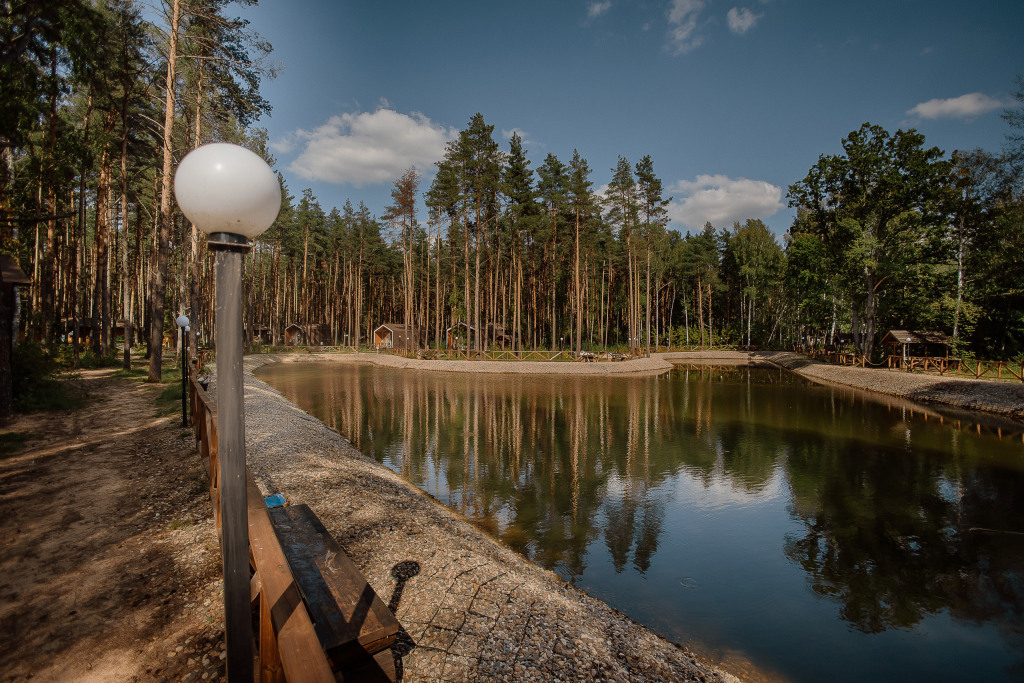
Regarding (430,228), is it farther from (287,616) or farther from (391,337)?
(287,616)

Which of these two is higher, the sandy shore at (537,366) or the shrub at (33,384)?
the shrub at (33,384)

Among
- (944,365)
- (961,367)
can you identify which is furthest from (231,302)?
(944,365)

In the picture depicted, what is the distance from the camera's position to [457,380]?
29156 millimetres

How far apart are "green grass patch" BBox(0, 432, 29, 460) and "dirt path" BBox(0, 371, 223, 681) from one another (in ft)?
0.43

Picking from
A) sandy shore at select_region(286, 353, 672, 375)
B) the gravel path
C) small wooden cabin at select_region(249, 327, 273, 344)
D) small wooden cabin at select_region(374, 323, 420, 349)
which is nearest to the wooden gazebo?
sandy shore at select_region(286, 353, 672, 375)

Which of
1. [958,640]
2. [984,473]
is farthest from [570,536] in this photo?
[984,473]

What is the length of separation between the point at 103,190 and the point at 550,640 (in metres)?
27.5

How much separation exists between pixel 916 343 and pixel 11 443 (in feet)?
146

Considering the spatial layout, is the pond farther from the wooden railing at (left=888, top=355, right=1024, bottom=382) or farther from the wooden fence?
the wooden railing at (left=888, top=355, right=1024, bottom=382)

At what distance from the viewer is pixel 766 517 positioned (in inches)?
345

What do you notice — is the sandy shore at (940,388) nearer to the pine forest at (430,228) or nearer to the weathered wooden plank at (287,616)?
the pine forest at (430,228)

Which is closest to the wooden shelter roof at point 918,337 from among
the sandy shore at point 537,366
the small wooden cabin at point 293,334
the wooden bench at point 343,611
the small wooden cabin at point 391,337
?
the sandy shore at point 537,366

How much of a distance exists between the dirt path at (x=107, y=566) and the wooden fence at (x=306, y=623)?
0.90 m

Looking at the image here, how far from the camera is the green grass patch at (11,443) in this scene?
8.23m
